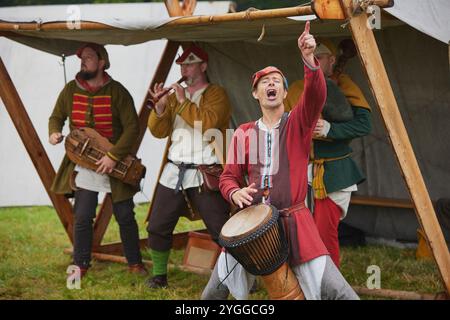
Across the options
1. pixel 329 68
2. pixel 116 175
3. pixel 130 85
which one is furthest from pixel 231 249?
pixel 130 85

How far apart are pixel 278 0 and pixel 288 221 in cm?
1185

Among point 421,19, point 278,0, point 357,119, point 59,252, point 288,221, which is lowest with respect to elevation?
point 59,252

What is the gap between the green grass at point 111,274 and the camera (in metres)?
6.35

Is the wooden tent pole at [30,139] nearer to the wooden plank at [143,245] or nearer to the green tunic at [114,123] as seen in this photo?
the green tunic at [114,123]

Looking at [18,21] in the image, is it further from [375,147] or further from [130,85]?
[130,85]

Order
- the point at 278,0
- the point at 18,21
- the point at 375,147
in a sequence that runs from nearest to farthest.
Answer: the point at 18,21 < the point at 375,147 < the point at 278,0

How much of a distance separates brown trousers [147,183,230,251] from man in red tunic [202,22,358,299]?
50.9 inches

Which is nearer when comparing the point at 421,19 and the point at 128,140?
the point at 421,19

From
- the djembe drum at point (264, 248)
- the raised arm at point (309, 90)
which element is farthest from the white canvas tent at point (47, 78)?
the djembe drum at point (264, 248)

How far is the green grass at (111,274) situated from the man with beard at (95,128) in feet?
1.00

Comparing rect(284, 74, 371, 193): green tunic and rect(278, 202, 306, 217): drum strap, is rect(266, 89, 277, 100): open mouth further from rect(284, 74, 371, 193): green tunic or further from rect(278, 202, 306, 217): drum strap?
Answer: rect(284, 74, 371, 193): green tunic

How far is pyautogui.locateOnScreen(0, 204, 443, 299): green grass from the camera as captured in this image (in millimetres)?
6348

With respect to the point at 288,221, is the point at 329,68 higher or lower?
higher

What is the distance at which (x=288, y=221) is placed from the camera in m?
4.72
